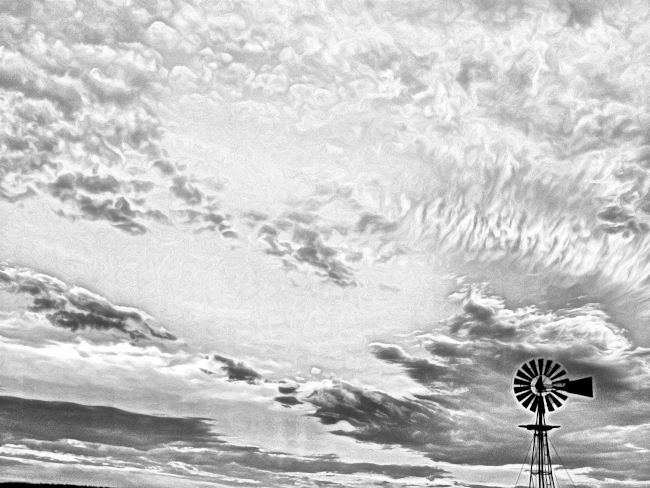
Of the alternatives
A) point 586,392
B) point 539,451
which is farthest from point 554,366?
point 539,451

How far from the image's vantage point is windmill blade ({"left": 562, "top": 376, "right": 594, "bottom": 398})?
47.7 m

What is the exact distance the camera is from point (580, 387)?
48219 mm

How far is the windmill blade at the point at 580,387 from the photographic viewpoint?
47.7 meters

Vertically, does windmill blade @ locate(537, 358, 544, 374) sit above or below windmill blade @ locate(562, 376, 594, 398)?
above

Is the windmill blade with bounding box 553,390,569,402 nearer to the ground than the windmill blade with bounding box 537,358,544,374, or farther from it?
nearer to the ground

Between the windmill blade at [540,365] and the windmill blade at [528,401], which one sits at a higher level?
the windmill blade at [540,365]

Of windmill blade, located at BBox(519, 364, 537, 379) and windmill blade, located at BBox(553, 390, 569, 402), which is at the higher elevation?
windmill blade, located at BBox(519, 364, 537, 379)

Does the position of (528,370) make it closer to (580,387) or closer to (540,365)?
(540,365)

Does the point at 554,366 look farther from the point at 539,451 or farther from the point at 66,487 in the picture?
the point at 66,487

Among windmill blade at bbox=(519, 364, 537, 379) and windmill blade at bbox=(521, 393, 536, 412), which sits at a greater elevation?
windmill blade at bbox=(519, 364, 537, 379)

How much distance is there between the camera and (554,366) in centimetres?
4859

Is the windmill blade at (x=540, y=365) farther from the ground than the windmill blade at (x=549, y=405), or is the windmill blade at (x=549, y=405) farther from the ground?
the windmill blade at (x=540, y=365)

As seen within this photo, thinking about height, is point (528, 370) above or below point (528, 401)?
above

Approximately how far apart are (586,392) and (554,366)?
3.08m
